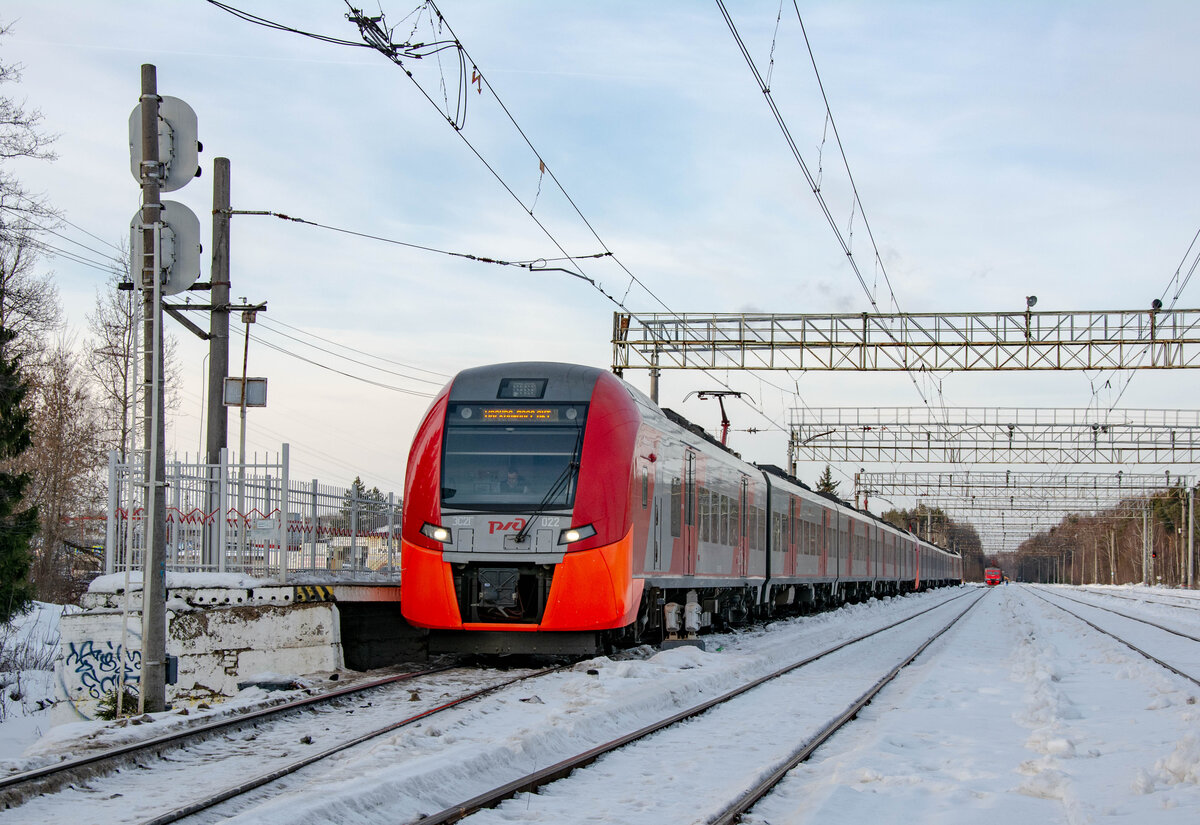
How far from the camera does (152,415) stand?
376 inches

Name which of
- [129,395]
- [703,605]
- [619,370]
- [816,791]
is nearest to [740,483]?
[703,605]

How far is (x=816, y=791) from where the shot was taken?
6809 millimetres

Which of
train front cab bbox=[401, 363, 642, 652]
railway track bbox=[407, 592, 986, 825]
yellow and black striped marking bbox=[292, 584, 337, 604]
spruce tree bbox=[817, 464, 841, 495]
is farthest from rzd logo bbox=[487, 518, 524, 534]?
spruce tree bbox=[817, 464, 841, 495]

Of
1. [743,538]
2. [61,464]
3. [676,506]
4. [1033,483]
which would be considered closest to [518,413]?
[676,506]

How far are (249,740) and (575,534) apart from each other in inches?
198

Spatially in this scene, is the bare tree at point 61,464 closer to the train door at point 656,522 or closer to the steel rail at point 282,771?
the train door at point 656,522

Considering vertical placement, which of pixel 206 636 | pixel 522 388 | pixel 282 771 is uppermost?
pixel 522 388

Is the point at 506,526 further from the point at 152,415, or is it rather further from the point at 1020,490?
the point at 1020,490

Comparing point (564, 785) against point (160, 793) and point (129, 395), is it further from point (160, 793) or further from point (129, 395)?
point (129, 395)

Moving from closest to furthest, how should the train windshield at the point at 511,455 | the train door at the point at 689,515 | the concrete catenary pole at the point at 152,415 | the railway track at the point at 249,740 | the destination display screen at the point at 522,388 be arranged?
the railway track at the point at 249,740 → the concrete catenary pole at the point at 152,415 → the train windshield at the point at 511,455 → the destination display screen at the point at 522,388 → the train door at the point at 689,515

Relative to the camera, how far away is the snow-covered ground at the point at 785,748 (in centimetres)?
628

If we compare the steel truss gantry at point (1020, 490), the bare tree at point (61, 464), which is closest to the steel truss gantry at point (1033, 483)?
the steel truss gantry at point (1020, 490)

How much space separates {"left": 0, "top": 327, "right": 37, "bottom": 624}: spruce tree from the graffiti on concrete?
14868 millimetres

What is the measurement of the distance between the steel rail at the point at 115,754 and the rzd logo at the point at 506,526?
3.01 m
